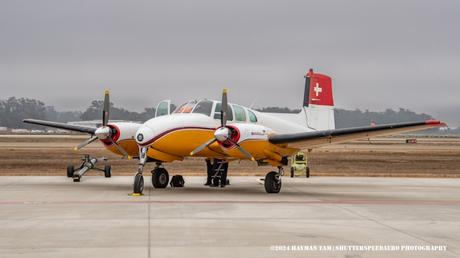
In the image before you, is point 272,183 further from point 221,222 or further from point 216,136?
point 221,222

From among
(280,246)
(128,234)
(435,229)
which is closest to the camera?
(280,246)

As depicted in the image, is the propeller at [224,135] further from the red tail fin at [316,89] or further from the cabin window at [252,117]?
the red tail fin at [316,89]

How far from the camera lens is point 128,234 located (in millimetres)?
12672

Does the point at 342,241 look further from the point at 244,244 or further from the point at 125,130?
the point at 125,130

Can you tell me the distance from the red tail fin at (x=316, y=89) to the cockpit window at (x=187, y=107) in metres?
6.98

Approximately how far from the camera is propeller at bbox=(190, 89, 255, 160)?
2175 centimetres

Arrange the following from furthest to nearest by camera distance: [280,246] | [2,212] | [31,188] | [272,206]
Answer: [31,188], [272,206], [2,212], [280,246]

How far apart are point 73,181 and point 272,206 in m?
12.4

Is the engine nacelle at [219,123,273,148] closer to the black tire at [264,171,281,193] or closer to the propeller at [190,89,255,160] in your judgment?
the propeller at [190,89,255,160]

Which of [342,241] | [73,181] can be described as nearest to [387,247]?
[342,241]

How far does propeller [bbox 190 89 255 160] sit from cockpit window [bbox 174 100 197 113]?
56.0 inches

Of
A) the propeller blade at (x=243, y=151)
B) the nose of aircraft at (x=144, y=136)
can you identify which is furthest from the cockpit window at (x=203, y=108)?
the nose of aircraft at (x=144, y=136)

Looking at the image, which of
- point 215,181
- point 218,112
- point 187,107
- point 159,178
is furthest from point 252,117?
point 159,178

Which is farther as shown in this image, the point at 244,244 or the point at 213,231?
the point at 213,231
